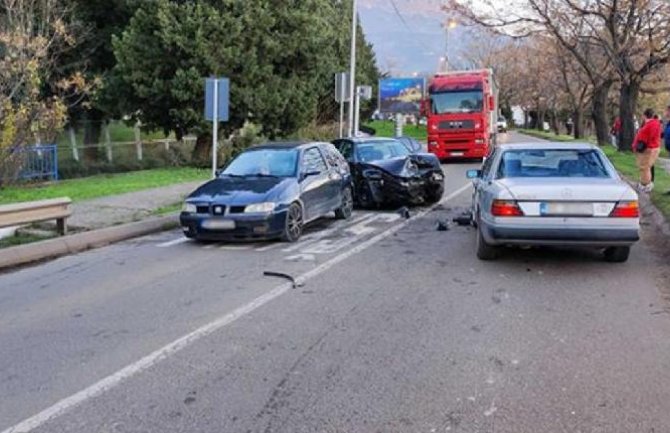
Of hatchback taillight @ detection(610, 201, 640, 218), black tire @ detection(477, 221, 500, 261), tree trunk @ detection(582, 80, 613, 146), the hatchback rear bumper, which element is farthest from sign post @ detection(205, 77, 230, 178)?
tree trunk @ detection(582, 80, 613, 146)

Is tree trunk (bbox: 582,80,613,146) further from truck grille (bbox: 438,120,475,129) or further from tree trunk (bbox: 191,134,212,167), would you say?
tree trunk (bbox: 191,134,212,167)

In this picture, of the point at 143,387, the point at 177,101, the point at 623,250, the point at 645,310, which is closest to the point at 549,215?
the point at 623,250

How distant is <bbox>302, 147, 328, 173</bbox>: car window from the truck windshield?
17664mm

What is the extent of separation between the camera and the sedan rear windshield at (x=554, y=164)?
895 centimetres

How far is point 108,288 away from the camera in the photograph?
7820mm

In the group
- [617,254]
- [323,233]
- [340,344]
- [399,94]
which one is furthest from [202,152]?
[399,94]

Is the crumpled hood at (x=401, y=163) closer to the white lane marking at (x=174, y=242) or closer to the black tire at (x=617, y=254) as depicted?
the white lane marking at (x=174, y=242)

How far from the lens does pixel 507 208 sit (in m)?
8.35

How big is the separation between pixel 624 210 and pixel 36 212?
7.98 metres

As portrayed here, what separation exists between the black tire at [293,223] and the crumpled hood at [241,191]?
36 cm

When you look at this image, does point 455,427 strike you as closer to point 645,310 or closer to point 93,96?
point 645,310

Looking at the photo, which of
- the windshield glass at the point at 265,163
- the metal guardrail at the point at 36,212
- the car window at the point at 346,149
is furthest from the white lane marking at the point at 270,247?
the car window at the point at 346,149

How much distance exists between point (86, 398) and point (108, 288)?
3.40 m

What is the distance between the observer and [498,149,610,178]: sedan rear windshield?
8953 millimetres
